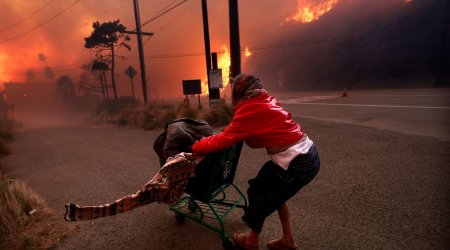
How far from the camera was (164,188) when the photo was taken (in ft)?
8.30

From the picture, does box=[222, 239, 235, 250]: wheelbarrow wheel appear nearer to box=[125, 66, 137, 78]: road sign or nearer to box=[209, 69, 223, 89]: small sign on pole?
box=[209, 69, 223, 89]: small sign on pole

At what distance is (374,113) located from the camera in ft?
36.3

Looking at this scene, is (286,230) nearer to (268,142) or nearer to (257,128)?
(268,142)

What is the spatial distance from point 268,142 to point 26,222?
11.2 feet

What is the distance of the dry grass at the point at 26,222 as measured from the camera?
323 cm

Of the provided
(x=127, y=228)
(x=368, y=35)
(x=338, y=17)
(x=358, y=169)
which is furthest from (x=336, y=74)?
(x=127, y=228)

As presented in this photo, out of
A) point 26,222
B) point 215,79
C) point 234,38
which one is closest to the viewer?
point 26,222

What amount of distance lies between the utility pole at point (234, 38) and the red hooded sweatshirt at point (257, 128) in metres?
9.15

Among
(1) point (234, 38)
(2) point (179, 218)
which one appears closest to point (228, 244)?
(2) point (179, 218)

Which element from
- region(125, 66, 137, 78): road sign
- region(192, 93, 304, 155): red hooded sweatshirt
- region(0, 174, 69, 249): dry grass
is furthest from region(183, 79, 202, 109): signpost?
region(192, 93, 304, 155): red hooded sweatshirt

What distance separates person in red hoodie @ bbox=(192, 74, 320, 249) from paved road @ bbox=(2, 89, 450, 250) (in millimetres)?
835

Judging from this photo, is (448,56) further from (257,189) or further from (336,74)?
(257,189)

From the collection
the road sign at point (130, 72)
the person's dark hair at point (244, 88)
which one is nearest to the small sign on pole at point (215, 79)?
the road sign at point (130, 72)

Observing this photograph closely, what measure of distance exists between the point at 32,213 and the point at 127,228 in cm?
147
